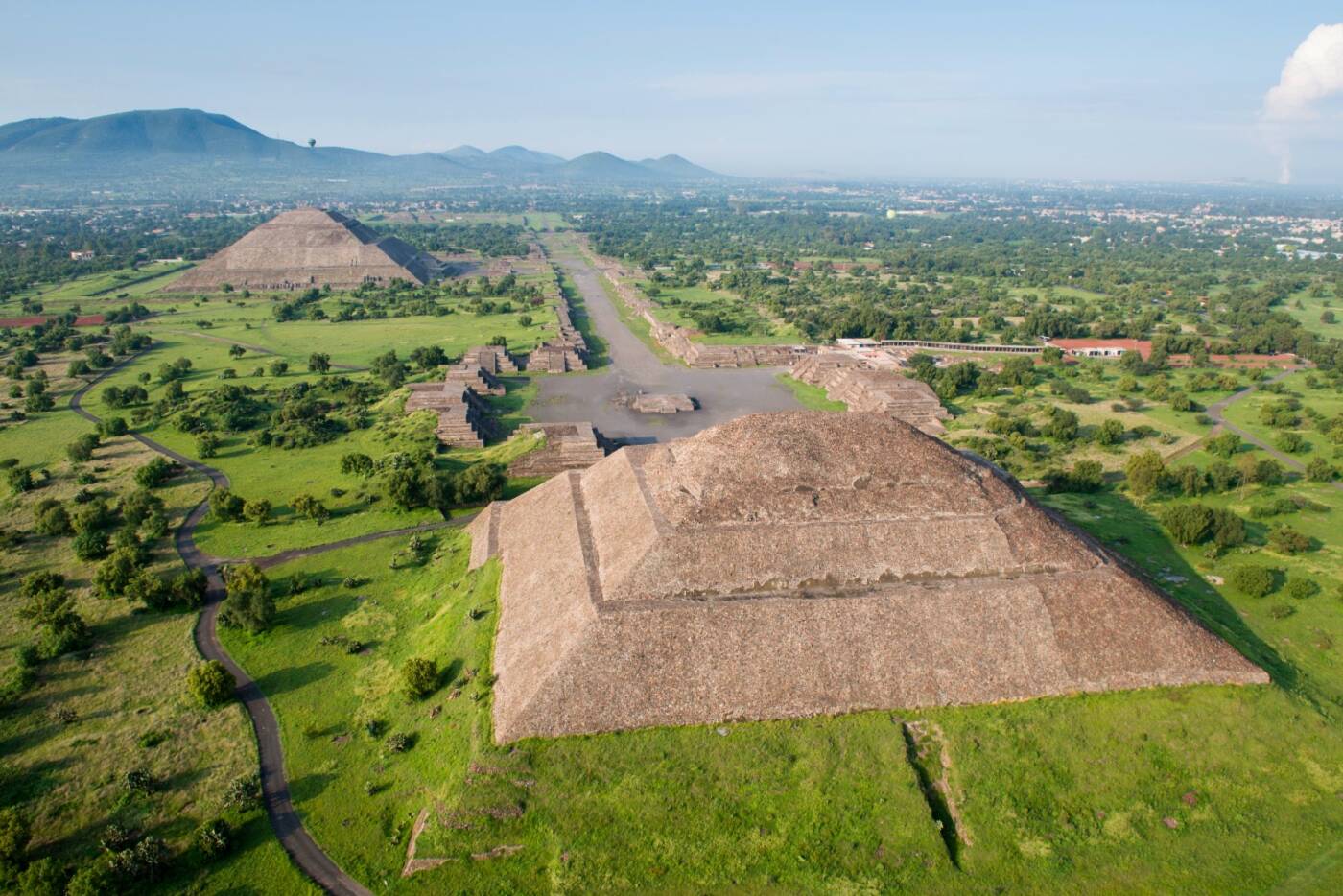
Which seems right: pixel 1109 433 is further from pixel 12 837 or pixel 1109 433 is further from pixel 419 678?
pixel 12 837

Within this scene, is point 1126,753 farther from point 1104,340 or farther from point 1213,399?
point 1104,340

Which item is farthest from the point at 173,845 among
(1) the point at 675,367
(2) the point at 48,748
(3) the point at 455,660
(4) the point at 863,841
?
(1) the point at 675,367

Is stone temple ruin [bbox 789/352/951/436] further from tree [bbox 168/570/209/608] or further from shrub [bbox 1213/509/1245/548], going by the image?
tree [bbox 168/570/209/608]

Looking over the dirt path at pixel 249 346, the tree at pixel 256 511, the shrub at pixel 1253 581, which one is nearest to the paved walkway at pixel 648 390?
the dirt path at pixel 249 346

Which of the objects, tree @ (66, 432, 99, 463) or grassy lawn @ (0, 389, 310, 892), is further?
tree @ (66, 432, 99, 463)

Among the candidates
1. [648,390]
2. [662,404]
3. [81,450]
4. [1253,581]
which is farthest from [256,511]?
[1253,581]

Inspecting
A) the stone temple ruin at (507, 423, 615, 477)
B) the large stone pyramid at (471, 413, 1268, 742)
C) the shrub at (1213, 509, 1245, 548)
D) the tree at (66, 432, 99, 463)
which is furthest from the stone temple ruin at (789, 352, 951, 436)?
the tree at (66, 432, 99, 463)

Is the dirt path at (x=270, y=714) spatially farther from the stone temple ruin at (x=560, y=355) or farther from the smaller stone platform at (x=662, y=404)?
the stone temple ruin at (x=560, y=355)
